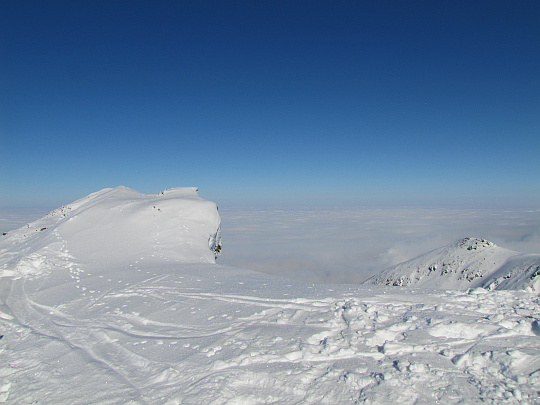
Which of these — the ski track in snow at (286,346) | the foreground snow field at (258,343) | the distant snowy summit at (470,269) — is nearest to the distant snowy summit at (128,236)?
the foreground snow field at (258,343)

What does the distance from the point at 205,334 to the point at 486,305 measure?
238 inches

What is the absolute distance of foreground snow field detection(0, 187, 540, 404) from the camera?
150 inches

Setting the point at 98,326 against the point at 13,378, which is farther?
the point at 98,326

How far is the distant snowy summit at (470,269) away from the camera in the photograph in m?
24.5

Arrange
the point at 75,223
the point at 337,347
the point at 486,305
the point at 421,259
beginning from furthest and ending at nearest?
the point at 421,259 → the point at 75,223 → the point at 486,305 → the point at 337,347

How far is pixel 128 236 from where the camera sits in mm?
15031

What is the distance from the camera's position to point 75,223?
1630cm

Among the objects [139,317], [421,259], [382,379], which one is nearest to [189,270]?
[139,317]

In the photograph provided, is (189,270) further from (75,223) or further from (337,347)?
(75,223)

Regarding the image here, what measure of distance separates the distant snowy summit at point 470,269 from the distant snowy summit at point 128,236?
76.5ft

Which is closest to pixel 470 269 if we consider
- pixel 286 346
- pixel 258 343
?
pixel 286 346

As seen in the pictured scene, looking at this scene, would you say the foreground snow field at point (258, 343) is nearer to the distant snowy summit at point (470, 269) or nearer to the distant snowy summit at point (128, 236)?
the distant snowy summit at point (128, 236)

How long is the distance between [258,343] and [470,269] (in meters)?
35.8

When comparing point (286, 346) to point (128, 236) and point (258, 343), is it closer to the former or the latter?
point (258, 343)
